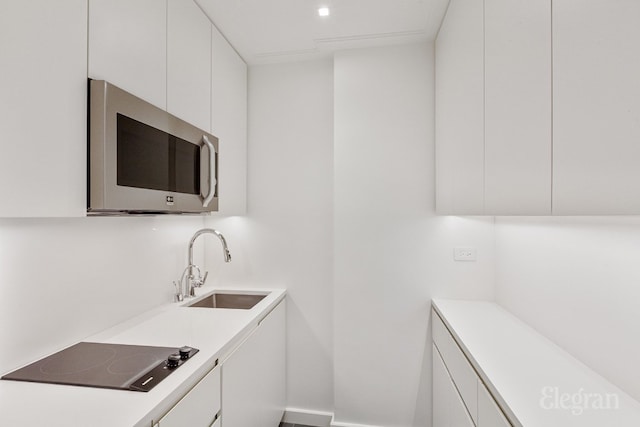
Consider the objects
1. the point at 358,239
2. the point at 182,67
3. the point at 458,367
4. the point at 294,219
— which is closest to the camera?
the point at 458,367

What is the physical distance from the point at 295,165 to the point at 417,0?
1.24 m

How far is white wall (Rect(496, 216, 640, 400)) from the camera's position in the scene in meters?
1.04

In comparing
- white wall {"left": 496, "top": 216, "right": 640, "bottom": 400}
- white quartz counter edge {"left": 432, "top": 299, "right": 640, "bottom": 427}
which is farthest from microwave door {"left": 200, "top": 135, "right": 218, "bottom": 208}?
white wall {"left": 496, "top": 216, "right": 640, "bottom": 400}

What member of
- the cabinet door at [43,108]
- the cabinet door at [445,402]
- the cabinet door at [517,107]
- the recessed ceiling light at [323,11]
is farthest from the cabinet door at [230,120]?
the cabinet door at [445,402]

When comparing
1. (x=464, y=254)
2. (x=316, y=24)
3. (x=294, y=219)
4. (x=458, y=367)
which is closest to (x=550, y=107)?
(x=458, y=367)

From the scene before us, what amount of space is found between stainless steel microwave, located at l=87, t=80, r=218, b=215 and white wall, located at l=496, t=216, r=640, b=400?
163 centimetres

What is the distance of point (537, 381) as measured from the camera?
3.49 ft

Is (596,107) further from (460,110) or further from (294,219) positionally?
(294,219)

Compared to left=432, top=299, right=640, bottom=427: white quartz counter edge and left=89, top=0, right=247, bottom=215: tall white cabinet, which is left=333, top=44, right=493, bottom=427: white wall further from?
left=89, top=0, right=247, bottom=215: tall white cabinet

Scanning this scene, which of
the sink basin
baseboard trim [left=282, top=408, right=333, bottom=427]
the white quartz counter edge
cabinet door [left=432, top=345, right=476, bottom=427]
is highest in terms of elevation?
the white quartz counter edge

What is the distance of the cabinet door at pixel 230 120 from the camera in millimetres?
1940

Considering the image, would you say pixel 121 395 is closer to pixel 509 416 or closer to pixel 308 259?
pixel 509 416

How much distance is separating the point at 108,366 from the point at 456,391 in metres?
1.42

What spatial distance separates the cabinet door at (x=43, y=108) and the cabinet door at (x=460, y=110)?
4.75 feet
